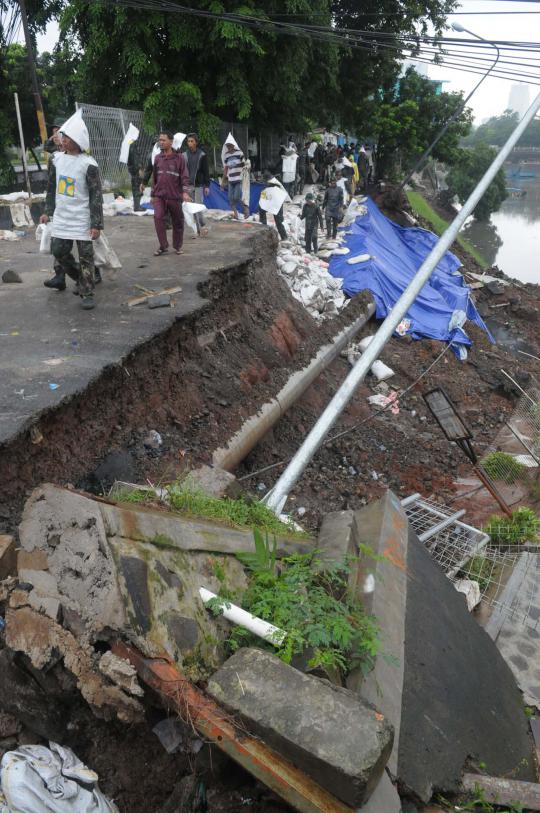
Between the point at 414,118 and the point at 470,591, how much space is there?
80.8 feet

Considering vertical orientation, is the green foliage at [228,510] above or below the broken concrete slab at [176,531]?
below

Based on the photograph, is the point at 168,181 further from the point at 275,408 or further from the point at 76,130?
the point at 275,408

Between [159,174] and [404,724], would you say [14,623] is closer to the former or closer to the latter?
[404,724]

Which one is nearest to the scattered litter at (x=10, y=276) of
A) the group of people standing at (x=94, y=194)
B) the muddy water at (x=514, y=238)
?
the group of people standing at (x=94, y=194)

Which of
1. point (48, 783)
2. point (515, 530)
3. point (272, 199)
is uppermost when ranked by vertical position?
point (272, 199)

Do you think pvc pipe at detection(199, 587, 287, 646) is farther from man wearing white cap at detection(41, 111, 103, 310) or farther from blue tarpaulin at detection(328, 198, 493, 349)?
blue tarpaulin at detection(328, 198, 493, 349)

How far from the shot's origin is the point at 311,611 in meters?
2.61

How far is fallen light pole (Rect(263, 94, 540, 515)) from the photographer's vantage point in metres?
4.59

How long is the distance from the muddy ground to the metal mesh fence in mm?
5715

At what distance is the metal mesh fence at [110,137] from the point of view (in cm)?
1242

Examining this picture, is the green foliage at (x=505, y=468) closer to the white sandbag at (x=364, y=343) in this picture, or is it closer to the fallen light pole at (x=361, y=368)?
the fallen light pole at (x=361, y=368)

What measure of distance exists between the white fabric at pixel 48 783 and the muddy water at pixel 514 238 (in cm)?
3351

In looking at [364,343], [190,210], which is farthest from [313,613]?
[364,343]

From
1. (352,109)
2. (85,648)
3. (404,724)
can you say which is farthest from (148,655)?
(352,109)
